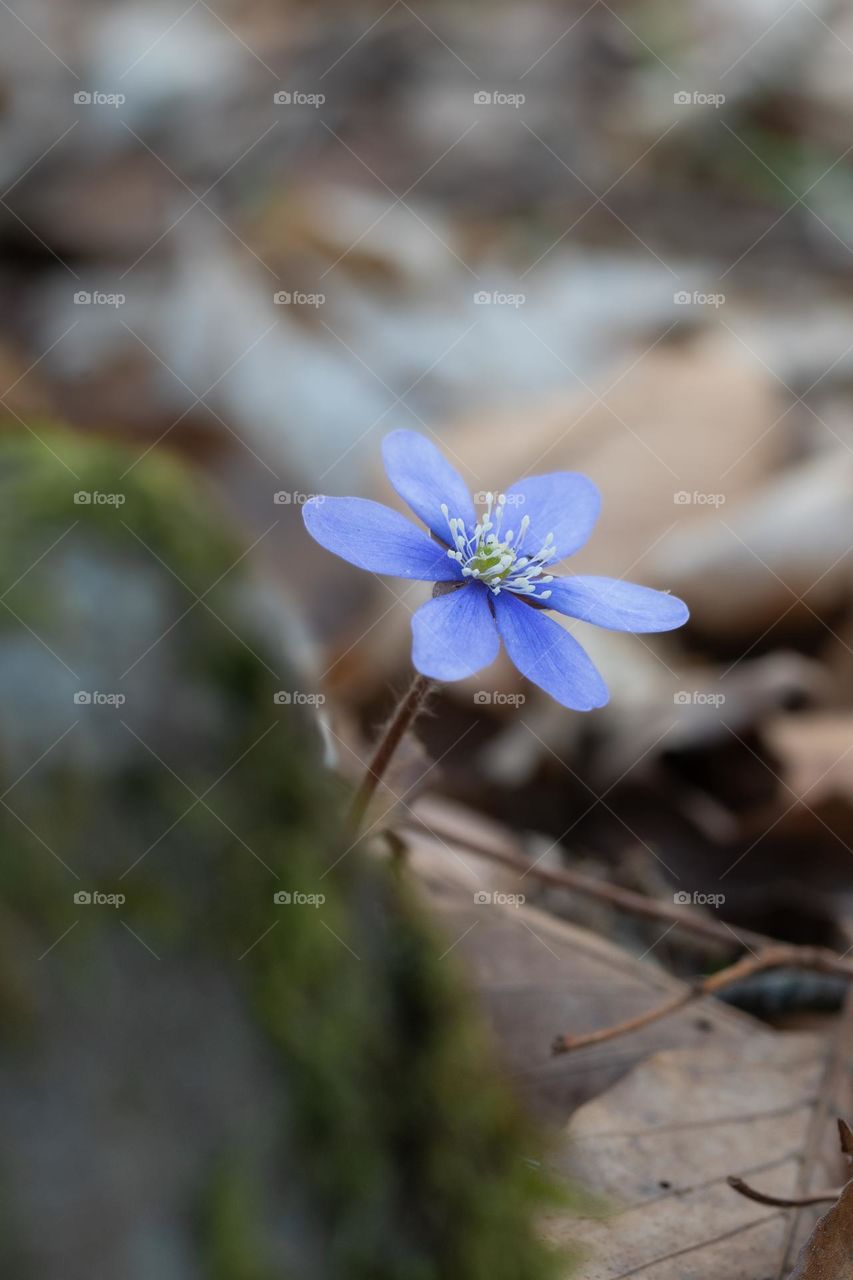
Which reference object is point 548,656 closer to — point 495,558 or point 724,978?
point 495,558

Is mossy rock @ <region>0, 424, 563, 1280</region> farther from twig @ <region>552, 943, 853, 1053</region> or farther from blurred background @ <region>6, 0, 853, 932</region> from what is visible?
blurred background @ <region>6, 0, 853, 932</region>

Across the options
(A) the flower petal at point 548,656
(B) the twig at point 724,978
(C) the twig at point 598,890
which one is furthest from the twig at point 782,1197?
(A) the flower petal at point 548,656

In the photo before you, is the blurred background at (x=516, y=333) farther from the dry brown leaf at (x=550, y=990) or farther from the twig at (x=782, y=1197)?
the twig at (x=782, y=1197)

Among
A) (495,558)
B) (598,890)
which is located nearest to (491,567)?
(495,558)

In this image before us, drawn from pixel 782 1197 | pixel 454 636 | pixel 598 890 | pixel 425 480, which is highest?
pixel 425 480

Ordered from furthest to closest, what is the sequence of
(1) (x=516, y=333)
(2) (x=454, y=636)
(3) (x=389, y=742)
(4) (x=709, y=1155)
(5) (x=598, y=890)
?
(1) (x=516, y=333) → (5) (x=598, y=890) → (4) (x=709, y=1155) → (3) (x=389, y=742) → (2) (x=454, y=636)

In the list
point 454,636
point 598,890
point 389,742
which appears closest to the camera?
point 454,636
